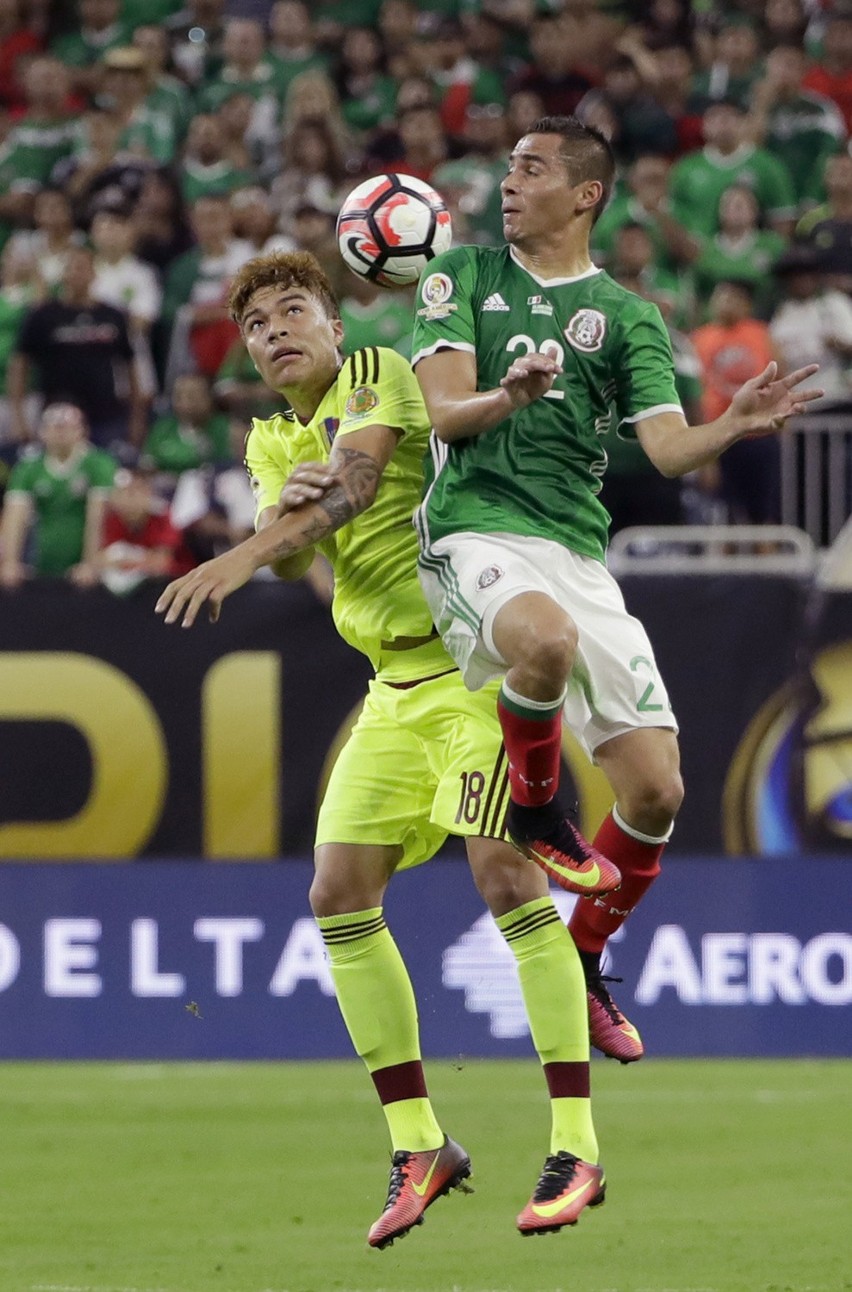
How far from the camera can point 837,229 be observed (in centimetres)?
1320

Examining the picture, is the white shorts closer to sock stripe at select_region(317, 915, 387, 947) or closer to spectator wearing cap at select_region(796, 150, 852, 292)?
sock stripe at select_region(317, 915, 387, 947)

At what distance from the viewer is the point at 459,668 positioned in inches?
250

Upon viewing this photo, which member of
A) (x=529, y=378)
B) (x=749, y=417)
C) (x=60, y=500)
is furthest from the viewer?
(x=60, y=500)

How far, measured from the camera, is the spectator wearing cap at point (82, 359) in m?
13.3

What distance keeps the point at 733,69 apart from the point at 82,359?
15.8 feet

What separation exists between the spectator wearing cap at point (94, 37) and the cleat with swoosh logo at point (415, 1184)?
1137 centimetres

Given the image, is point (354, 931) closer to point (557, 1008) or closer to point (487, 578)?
point (557, 1008)

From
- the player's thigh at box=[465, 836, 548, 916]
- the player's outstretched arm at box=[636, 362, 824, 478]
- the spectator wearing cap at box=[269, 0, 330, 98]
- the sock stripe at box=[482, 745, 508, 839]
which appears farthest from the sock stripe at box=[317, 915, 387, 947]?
the spectator wearing cap at box=[269, 0, 330, 98]

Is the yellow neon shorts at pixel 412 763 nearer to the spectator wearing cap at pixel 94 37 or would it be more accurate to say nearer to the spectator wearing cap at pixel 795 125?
the spectator wearing cap at pixel 795 125

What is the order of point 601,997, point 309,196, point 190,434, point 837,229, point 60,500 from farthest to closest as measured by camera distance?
1. point 309,196
2. point 837,229
3. point 190,434
4. point 60,500
5. point 601,997

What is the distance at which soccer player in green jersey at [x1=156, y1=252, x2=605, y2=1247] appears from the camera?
6.08 m

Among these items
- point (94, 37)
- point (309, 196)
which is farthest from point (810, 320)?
point (94, 37)

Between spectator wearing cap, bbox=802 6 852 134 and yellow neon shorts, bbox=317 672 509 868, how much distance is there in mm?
9269

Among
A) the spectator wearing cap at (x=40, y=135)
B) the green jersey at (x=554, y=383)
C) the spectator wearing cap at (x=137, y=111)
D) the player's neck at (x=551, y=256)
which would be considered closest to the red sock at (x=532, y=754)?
the green jersey at (x=554, y=383)
